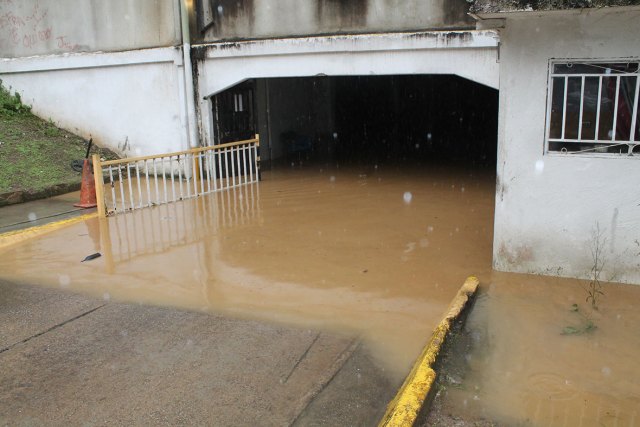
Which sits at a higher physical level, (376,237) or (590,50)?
(590,50)

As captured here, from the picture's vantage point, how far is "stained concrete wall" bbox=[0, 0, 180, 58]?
1275cm

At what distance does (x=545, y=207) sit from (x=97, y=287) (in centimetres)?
514

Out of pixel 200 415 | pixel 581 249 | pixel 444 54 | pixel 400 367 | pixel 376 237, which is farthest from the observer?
pixel 444 54

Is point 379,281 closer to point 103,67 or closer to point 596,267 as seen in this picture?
point 596,267

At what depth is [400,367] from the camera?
478 centimetres

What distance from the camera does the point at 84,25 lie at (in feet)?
44.8

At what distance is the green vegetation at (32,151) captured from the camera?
11.5 metres

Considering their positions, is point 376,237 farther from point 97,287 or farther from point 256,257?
point 97,287

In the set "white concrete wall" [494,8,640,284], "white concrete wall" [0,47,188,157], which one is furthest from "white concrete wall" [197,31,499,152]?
"white concrete wall" [494,8,640,284]

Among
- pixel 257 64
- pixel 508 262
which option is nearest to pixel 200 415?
pixel 508 262

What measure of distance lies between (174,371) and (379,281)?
9.02 ft

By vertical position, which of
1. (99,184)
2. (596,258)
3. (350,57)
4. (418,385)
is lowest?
(418,385)

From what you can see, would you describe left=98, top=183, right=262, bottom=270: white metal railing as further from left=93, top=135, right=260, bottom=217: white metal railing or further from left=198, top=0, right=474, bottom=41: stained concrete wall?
left=198, top=0, right=474, bottom=41: stained concrete wall

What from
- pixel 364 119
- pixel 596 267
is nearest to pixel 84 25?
pixel 364 119
